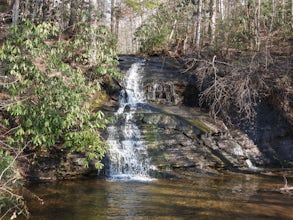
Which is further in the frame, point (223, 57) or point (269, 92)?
point (223, 57)

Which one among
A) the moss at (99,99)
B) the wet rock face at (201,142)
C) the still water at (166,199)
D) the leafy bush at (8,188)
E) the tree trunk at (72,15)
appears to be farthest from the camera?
the tree trunk at (72,15)

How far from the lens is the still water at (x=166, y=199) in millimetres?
7590

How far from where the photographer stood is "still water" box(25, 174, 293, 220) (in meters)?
7.59

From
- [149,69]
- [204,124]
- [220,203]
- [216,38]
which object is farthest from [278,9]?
[220,203]

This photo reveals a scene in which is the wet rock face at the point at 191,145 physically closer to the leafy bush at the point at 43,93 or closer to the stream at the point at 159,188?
the stream at the point at 159,188

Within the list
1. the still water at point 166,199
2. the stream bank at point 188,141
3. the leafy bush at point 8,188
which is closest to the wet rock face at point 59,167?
the stream bank at point 188,141

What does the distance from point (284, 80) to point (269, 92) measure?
725 mm

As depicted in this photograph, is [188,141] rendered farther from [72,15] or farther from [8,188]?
[72,15]

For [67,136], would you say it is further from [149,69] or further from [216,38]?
[216,38]

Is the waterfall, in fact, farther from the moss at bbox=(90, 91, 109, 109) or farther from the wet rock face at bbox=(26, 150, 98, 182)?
the moss at bbox=(90, 91, 109, 109)

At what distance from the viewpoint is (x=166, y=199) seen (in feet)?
28.5

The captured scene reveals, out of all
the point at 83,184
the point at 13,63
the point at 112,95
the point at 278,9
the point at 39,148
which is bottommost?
the point at 83,184

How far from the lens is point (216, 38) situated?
19.0 m

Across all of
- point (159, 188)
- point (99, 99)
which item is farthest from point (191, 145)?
point (99, 99)
